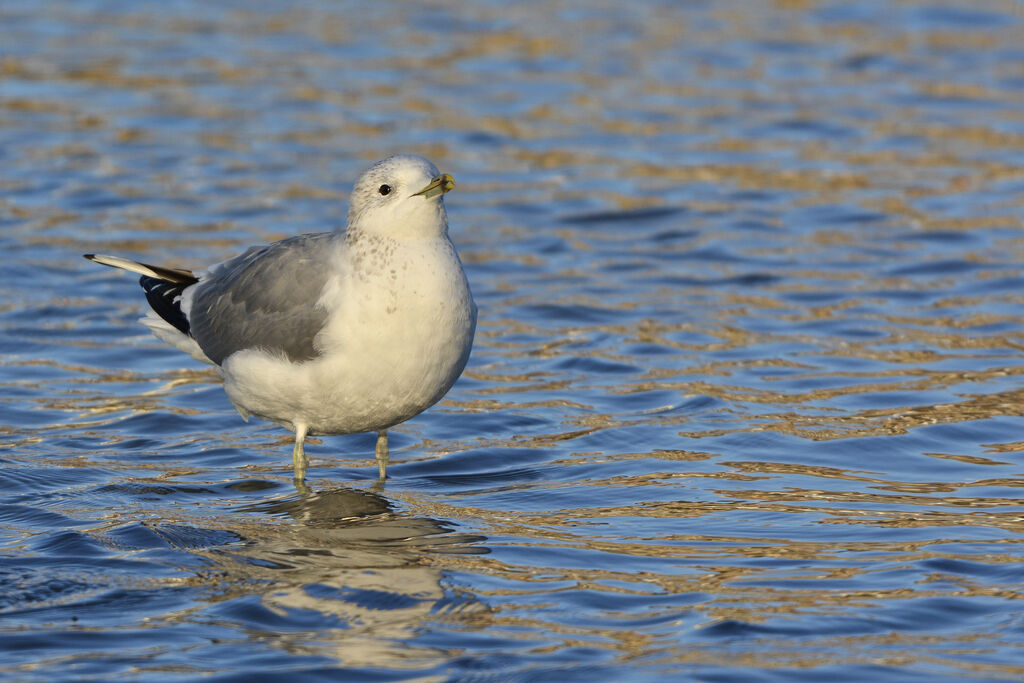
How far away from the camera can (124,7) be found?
834 inches

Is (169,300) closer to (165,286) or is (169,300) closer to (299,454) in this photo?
(165,286)

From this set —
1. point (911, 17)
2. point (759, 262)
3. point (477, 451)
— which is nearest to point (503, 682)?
point (477, 451)

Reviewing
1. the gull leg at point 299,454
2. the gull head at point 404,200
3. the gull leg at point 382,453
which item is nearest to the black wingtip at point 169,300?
the gull leg at point 299,454

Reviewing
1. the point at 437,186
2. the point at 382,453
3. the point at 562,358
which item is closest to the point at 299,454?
the point at 382,453

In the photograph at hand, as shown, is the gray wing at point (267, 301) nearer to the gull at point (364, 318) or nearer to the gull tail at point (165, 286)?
the gull at point (364, 318)

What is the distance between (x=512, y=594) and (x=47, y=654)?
71.0 inches

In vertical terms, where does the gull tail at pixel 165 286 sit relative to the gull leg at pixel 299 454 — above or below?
above

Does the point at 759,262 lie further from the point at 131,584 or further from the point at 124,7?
the point at 124,7

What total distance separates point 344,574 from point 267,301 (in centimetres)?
184

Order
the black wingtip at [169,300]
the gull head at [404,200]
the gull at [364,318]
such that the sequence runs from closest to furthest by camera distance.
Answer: the gull at [364,318] → the gull head at [404,200] → the black wingtip at [169,300]

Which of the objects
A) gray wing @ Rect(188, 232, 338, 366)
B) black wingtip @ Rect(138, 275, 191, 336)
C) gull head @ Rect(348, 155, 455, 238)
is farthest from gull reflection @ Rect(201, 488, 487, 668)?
black wingtip @ Rect(138, 275, 191, 336)

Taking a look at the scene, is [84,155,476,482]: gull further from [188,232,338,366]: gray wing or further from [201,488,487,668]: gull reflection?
[201,488,487,668]: gull reflection

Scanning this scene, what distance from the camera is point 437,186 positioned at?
7391 millimetres

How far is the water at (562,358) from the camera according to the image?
6.01m
